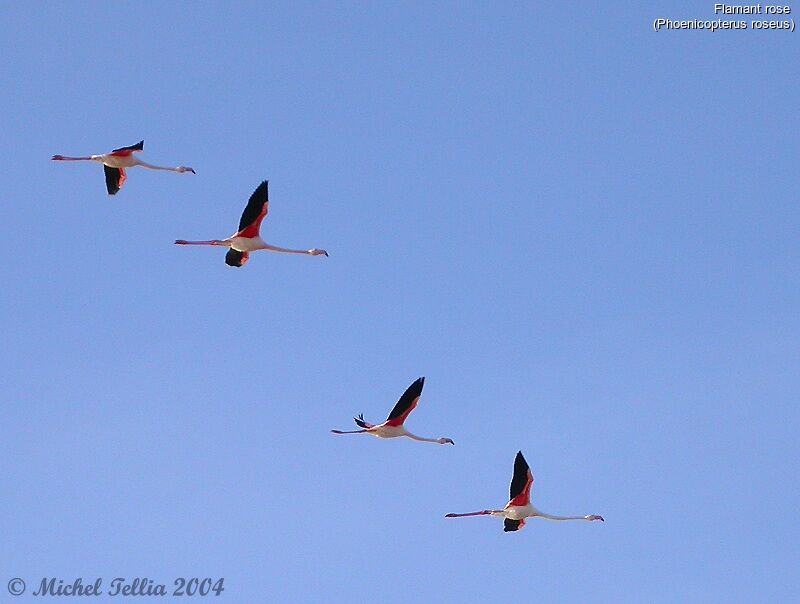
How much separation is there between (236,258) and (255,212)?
5.94 feet

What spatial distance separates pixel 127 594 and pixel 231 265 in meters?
8.31

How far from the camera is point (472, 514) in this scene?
3922 cm

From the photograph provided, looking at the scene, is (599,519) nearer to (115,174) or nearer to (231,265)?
(231,265)

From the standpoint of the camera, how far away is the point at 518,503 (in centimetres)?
3931

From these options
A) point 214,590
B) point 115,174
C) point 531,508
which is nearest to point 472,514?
point 531,508

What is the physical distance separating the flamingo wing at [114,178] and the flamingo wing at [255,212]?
4064 millimetres

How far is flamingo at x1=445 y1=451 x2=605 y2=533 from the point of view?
39062 millimetres

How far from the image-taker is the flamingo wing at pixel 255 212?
38.6 meters

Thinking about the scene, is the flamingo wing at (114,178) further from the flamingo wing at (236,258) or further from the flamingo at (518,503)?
the flamingo at (518,503)

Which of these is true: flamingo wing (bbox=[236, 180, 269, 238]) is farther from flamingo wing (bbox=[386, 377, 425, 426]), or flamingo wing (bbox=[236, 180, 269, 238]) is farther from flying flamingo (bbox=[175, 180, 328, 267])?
flamingo wing (bbox=[386, 377, 425, 426])

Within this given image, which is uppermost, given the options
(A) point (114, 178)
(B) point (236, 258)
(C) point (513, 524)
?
(A) point (114, 178)

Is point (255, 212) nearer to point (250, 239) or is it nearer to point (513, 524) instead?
point (250, 239)

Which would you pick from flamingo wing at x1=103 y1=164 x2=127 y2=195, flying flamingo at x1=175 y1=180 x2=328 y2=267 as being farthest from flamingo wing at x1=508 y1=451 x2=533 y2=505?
flamingo wing at x1=103 y1=164 x2=127 y2=195

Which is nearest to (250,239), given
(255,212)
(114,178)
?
(255,212)
